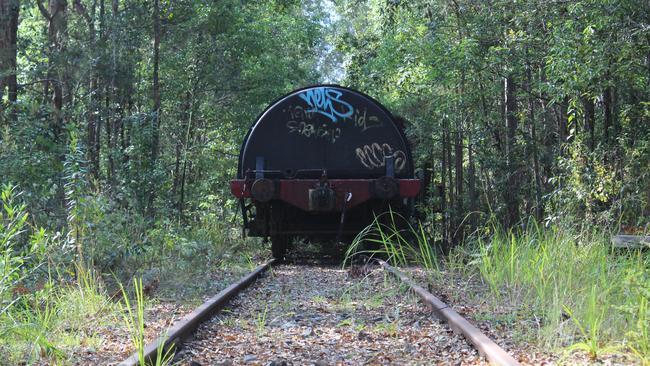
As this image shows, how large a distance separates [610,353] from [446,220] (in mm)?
11978

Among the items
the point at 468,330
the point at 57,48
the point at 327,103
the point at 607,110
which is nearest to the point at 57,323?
the point at 468,330

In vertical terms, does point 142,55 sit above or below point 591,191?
above

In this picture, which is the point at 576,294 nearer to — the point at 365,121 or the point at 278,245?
the point at 365,121

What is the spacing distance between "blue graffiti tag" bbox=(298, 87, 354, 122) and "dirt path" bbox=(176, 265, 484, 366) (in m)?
4.56

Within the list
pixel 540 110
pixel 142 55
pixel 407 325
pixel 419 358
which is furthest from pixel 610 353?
pixel 142 55

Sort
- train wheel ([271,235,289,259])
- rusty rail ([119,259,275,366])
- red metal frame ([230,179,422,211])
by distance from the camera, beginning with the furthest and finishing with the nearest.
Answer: train wheel ([271,235,289,259]) → red metal frame ([230,179,422,211]) → rusty rail ([119,259,275,366])

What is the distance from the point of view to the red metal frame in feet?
38.1

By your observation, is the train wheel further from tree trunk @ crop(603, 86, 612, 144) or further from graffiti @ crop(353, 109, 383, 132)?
tree trunk @ crop(603, 86, 612, 144)

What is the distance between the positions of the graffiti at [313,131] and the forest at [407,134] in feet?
6.20

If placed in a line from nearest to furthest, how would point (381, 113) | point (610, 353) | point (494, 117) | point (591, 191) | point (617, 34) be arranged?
point (610, 353) → point (617, 34) → point (591, 191) → point (381, 113) → point (494, 117)

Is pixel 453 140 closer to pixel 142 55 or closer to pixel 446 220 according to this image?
pixel 446 220

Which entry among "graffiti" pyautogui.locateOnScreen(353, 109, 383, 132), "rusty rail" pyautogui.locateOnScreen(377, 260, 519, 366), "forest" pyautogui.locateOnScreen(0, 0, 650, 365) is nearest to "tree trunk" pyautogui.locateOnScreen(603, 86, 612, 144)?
"forest" pyautogui.locateOnScreen(0, 0, 650, 365)

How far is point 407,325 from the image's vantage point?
6.05 m

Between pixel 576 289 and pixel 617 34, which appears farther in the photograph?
pixel 617 34
